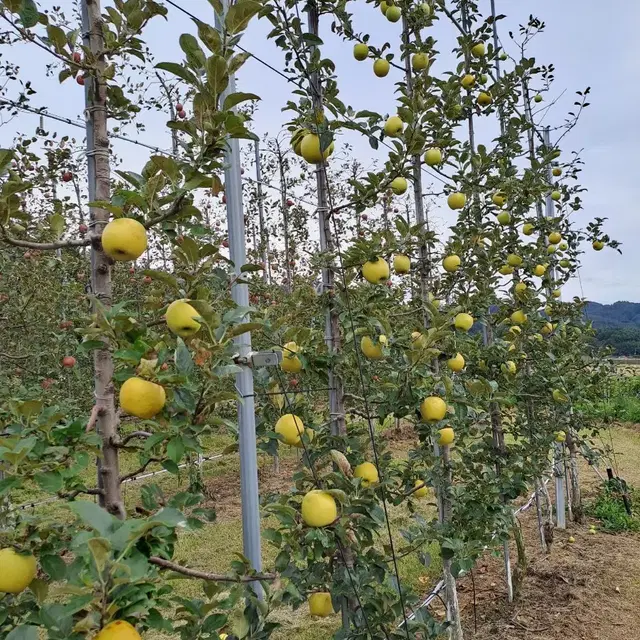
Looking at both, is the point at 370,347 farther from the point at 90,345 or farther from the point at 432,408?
the point at 90,345

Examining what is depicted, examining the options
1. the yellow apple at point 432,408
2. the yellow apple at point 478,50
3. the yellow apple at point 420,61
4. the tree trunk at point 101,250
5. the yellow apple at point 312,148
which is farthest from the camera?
the yellow apple at point 478,50

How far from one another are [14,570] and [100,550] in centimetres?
36

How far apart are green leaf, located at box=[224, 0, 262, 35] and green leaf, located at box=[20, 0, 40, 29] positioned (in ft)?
1.29

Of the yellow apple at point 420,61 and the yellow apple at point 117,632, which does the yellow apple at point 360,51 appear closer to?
the yellow apple at point 420,61

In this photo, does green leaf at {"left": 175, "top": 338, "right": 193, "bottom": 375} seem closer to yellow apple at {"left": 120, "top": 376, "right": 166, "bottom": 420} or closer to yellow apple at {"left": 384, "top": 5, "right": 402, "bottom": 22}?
yellow apple at {"left": 120, "top": 376, "right": 166, "bottom": 420}

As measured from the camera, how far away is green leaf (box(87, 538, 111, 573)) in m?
0.74

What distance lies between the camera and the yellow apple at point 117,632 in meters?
0.79

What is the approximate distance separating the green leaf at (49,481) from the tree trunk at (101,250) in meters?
0.18

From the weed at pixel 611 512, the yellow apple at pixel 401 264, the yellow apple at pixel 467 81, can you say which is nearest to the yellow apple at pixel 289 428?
the yellow apple at pixel 401 264

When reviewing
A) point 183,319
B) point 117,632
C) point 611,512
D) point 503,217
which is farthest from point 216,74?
point 611,512

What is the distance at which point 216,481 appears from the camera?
21.5ft

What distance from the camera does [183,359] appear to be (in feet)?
3.53

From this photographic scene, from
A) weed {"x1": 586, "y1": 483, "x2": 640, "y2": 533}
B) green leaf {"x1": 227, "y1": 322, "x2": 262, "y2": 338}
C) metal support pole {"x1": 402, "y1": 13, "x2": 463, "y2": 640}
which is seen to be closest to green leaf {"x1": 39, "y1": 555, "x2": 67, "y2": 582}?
green leaf {"x1": 227, "y1": 322, "x2": 262, "y2": 338}

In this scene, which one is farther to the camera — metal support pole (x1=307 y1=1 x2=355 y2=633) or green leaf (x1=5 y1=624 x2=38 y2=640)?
metal support pole (x1=307 y1=1 x2=355 y2=633)
